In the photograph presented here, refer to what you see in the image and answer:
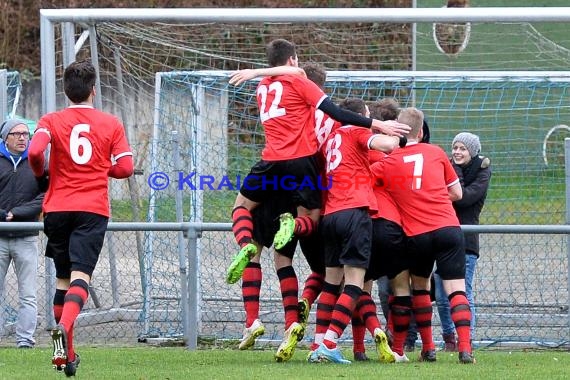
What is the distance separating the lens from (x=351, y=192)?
7.83m

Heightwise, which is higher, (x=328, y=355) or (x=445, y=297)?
(x=445, y=297)

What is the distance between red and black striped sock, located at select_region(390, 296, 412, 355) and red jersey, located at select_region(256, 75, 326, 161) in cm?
126

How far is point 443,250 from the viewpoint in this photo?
7977 mm

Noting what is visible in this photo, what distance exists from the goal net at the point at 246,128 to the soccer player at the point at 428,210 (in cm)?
184

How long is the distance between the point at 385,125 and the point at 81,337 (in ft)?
13.4

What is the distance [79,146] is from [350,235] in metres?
1.91

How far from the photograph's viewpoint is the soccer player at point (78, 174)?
23.8 ft

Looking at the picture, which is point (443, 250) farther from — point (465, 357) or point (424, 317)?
point (465, 357)

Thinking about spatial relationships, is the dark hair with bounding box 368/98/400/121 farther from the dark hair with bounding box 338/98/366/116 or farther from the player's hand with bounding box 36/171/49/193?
the player's hand with bounding box 36/171/49/193

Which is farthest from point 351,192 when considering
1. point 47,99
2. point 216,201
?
point 216,201

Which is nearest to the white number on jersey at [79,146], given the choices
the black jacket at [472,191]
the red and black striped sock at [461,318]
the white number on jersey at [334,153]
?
the white number on jersey at [334,153]

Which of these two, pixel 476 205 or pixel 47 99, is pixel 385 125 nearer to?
pixel 476 205

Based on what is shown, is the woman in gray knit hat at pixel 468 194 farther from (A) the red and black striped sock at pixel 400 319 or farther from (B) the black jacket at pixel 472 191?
(A) the red and black striped sock at pixel 400 319

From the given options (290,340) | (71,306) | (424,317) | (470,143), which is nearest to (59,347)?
(71,306)
